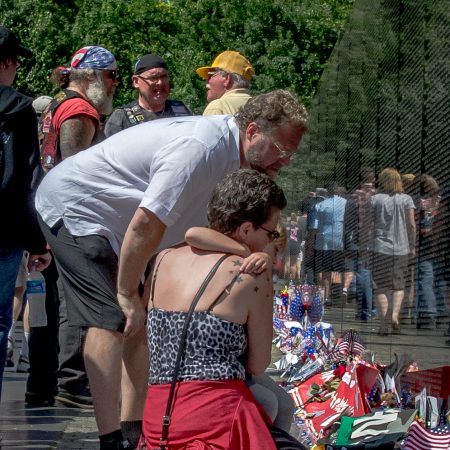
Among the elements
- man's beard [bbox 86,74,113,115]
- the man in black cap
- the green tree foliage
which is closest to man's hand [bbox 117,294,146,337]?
man's beard [bbox 86,74,113,115]

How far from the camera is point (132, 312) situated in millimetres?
4852

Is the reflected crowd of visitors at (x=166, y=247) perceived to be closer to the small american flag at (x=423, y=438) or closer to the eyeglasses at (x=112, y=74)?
the eyeglasses at (x=112, y=74)

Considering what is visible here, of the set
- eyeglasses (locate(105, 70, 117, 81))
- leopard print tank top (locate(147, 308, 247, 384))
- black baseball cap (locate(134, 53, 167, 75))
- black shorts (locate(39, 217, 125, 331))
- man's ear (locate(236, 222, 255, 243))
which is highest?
black baseball cap (locate(134, 53, 167, 75))

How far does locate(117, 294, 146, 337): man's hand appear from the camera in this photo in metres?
4.82

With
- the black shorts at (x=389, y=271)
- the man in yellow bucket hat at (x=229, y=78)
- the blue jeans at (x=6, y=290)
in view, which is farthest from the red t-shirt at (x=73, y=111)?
the black shorts at (x=389, y=271)

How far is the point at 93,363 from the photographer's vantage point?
16.6 feet

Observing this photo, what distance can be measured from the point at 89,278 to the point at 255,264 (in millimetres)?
1337

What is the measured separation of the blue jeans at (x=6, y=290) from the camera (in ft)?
17.2

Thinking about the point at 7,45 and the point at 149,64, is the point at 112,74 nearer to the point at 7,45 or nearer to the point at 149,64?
the point at 149,64

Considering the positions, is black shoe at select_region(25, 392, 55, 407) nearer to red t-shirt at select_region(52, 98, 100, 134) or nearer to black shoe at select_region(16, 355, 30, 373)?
red t-shirt at select_region(52, 98, 100, 134)

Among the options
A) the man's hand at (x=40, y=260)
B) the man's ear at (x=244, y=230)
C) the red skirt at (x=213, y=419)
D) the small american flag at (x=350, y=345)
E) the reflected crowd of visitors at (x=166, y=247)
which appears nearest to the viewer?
the red skirt at (x=213, y=419)

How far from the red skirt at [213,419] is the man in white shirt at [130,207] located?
84 cm

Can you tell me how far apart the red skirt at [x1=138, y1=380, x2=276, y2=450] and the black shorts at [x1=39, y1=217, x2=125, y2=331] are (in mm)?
1161

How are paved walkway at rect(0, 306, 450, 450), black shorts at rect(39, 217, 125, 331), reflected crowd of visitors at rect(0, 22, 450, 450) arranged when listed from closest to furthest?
reflected crowd of visitors at rect(0, 22, 450, 450)
black shorts at rect(39, 217, 125, 331)
paved walkway at rect(0, 306, 450, 450)
